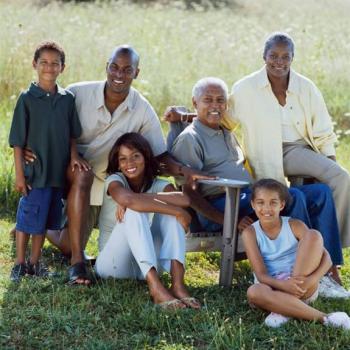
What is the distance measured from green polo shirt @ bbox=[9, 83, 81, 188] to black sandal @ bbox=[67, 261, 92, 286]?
0.47 m

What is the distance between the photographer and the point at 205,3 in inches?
727

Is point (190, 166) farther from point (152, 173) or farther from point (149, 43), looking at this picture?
point (149, 43)

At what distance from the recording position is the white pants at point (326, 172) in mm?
5082

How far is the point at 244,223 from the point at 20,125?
1.36 metres

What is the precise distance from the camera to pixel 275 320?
4.21 meters

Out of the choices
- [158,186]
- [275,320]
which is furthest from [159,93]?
[275,320]

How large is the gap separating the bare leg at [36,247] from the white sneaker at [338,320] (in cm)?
172

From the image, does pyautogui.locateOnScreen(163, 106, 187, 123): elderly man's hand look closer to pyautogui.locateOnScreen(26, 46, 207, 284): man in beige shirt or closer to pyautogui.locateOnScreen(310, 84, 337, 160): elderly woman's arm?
pyautogui.locateOnScreen(26, 46, 207, 284): man in beige shirt


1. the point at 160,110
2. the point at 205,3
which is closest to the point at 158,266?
the point at 160,110

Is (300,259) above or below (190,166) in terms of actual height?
below

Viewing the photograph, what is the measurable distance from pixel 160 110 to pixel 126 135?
4120 mm

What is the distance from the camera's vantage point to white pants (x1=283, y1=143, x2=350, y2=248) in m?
5.08

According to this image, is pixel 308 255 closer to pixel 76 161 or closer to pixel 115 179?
pixel 115 179

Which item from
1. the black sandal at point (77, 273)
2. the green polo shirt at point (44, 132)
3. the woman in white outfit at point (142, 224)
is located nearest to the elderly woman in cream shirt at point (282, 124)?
the woman in white outfit at point (142, 224)
